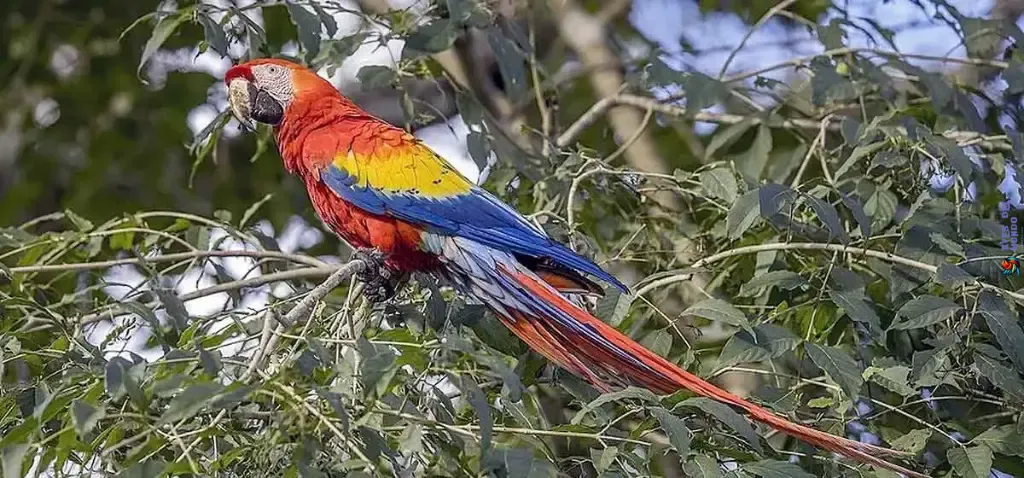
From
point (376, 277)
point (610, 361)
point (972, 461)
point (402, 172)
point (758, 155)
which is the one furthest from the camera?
point (758, 155)

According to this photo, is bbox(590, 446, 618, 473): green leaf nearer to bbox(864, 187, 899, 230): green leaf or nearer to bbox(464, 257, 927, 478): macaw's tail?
bbox(464, 257, 927, 478): macaw's tail

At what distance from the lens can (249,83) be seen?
1898mm

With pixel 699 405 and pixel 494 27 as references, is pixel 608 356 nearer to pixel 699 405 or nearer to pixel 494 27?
pixel 699 405

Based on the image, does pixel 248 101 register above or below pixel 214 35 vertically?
below

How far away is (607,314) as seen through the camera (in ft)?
4.98

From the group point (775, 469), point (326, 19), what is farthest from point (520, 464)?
point (326, 19)

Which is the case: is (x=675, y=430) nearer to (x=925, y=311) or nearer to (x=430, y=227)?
(x=925, y=311)

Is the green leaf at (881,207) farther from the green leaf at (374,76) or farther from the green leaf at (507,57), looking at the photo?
the green leaf at (374,76)

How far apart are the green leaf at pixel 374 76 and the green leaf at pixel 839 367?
2.64 ft

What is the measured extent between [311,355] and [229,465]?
16cm

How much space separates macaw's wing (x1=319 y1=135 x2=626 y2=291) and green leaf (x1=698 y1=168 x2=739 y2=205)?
242 millimetres

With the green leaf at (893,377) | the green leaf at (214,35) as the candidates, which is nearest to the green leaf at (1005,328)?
the green leaf at (893,377)

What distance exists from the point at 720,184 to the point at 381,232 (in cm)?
50

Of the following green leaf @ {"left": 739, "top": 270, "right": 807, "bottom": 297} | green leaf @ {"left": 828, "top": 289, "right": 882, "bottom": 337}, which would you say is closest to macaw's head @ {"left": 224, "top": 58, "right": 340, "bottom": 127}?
green leaf @ {"left": 739, "top": 270, "right": 807, "bottom": 297}
